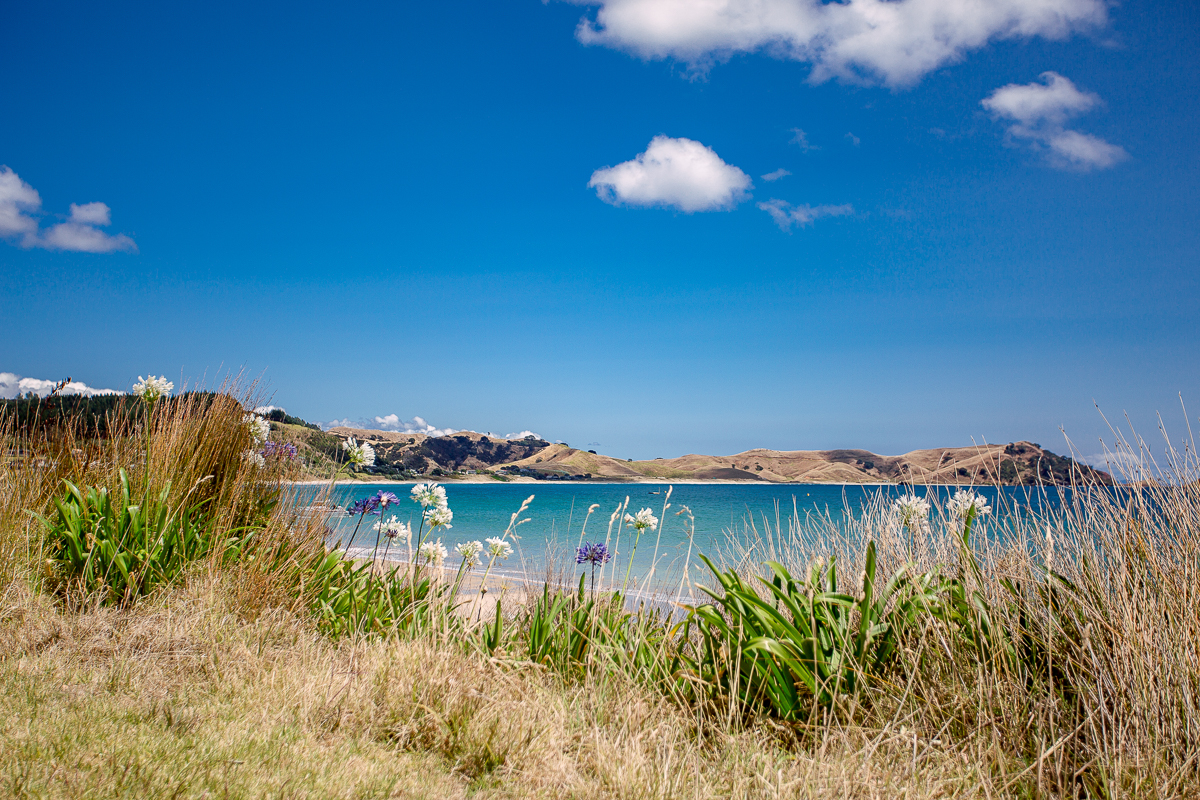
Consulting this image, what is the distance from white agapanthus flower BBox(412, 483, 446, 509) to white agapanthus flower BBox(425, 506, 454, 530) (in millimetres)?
24

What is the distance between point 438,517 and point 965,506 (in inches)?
142

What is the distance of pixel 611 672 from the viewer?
10.7 ft

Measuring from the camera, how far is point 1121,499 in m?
3.15

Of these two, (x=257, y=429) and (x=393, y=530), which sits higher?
(x=257, y=429)

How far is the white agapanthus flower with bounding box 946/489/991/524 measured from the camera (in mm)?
3693

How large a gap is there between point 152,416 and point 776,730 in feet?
18.0

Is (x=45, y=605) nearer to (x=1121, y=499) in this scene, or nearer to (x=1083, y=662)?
(x=1083, y=662)

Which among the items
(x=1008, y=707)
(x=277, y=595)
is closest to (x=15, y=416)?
(x=277, y=595)

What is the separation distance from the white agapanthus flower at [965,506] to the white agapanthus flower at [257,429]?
525cm

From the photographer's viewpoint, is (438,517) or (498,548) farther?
(438,517)

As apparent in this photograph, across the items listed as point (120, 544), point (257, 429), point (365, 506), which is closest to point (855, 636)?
point (365, 506)

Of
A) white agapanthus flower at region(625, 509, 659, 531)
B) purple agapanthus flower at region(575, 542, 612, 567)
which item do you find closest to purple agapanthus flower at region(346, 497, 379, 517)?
purple agapanthus flower at region(575, 542, 612, 567)

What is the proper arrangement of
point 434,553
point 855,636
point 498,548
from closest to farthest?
point 855,636, point 498,548, point 434,553

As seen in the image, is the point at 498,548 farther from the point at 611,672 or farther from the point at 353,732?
the point at 353,732
